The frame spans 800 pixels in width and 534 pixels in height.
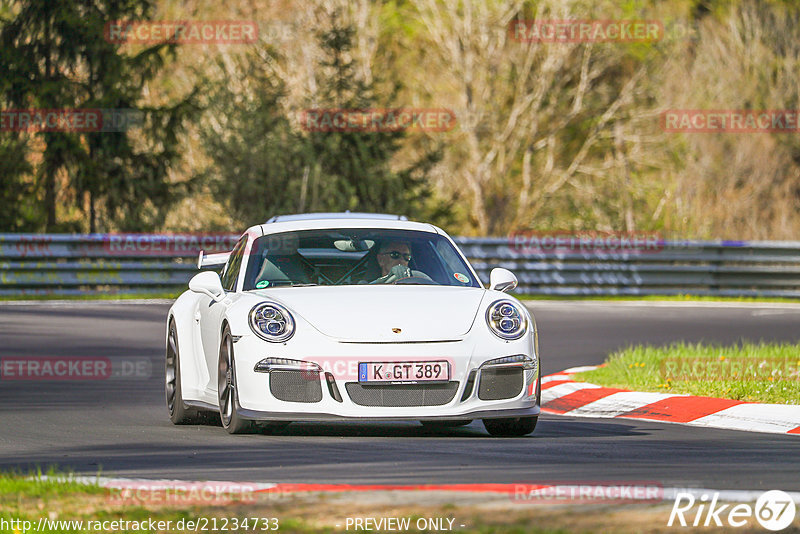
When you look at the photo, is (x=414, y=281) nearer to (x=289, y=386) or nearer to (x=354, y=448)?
(x=289, y=386)

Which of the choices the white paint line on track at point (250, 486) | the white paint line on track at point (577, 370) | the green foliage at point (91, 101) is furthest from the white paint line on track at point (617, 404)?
the green foliage at point (91, 101)

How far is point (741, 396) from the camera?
1123 centimetres

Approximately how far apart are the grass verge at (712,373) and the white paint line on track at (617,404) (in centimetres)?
25

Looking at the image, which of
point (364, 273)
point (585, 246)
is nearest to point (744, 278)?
point (585, 246)

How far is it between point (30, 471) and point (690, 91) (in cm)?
4034

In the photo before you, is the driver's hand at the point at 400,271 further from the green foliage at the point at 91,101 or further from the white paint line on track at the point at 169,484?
the green foliage at the point at 91,101

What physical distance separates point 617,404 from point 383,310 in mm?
3147

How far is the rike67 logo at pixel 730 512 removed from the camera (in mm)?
5738

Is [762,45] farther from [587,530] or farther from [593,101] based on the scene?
[587,530]

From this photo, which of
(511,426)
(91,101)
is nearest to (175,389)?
(511,426)

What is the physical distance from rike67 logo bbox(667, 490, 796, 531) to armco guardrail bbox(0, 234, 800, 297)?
19.3m

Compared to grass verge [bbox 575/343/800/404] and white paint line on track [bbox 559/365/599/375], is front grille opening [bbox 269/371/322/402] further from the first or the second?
white paint line on track [bbox 559/365/599/375]

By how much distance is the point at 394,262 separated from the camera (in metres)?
10.0

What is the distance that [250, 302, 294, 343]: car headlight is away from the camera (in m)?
8.85
